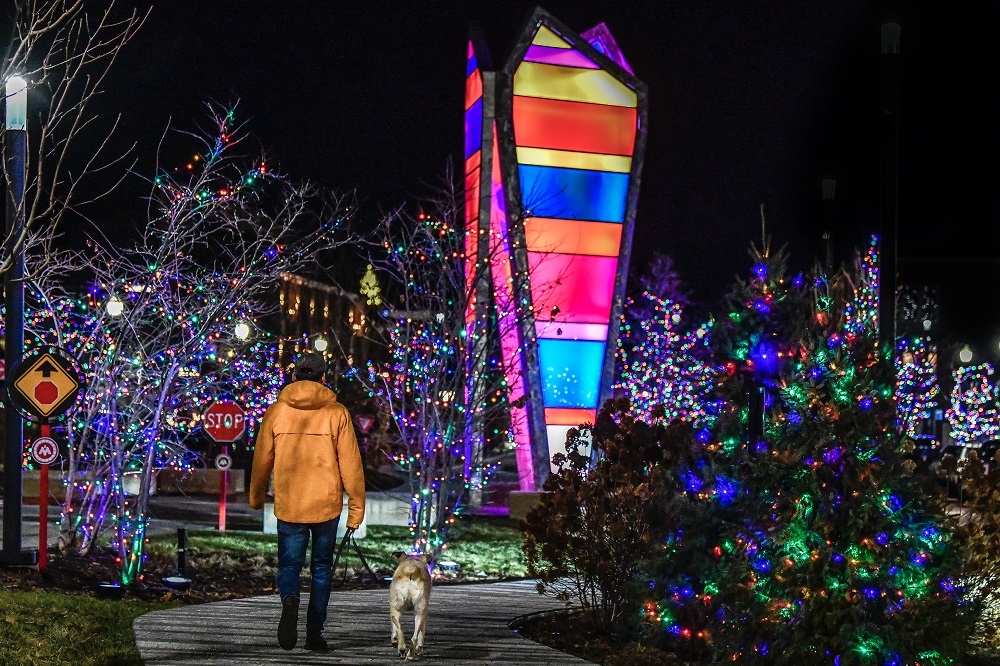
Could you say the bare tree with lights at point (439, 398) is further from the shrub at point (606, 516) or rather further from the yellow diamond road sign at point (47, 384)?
the shrub at point (606, 516)

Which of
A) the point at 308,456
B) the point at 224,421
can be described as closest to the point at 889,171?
the point at 308,456

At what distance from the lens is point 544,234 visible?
24.3 meters

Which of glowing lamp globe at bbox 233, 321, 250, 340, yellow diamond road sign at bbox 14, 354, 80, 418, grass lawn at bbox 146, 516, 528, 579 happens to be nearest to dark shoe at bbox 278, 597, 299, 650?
yellow diamond road sign at bbox 14, 354, 80, 418

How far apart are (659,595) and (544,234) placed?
1588 cm

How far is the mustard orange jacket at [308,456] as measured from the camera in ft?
28.1

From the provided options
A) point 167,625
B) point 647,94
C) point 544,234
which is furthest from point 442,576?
point 647,94

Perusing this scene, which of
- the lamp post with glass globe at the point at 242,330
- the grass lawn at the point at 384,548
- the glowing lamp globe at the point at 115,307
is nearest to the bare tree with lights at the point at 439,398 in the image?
the grass lawn at the point at 384,548

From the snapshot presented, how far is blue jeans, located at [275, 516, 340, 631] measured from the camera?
8625 mm

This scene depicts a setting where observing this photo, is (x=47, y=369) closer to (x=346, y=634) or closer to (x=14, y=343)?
(x=14, y=343)

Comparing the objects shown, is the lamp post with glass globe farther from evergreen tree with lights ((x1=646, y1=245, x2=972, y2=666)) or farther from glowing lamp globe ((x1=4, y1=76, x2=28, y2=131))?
evergreen tree with lights ((x1=646, y1=245, x2=972, y2=666))

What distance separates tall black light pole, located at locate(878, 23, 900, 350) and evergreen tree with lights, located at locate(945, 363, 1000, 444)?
42.8 metres

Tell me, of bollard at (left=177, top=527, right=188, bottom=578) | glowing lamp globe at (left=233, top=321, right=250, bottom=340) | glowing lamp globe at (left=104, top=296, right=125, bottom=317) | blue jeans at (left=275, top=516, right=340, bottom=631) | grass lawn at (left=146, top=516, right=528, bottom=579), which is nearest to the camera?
blue jeans at (left=275, top=516, right=340, bottom=631)

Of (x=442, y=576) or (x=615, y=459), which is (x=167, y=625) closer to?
(x=615, y=459)

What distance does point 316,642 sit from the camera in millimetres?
8734
